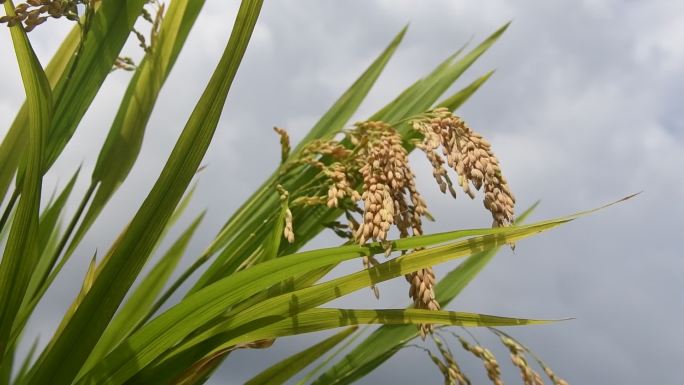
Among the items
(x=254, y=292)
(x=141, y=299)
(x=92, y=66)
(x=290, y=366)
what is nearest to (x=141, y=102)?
(x=92, y=66)

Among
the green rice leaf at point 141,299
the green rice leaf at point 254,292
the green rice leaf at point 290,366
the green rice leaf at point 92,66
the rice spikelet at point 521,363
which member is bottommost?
the rice spikelet at point 521,363

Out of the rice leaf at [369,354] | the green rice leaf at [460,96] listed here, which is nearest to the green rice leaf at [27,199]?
the rice leaf at [369,354]

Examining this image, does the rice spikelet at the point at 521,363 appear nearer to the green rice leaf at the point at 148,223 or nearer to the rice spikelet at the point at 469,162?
the rice spikelet at the point at 469,162

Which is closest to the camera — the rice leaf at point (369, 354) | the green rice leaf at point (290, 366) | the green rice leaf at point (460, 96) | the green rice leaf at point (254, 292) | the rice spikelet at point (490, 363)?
the green rice leaf at point (254, 292)

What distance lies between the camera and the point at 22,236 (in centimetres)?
114

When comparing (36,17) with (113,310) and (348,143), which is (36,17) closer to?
(113,310)

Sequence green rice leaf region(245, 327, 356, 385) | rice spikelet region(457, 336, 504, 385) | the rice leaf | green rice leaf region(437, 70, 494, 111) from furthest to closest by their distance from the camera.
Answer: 1. green rice leaf region(437, 70, 494, 111)
2. the rice leaf
3. green rice leaf region(245, 327, 356, 385)
4. rice spikelet region(457, 336, 504, 385)

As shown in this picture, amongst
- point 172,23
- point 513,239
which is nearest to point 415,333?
point 513,239

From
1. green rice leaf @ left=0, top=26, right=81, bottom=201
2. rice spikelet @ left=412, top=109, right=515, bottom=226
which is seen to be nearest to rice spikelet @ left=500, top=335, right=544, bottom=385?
rice spikelet @ left=412, top=109, right=515, bottom=226

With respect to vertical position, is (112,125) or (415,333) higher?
(112,125)

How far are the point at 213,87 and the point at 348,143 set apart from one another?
0.78 m

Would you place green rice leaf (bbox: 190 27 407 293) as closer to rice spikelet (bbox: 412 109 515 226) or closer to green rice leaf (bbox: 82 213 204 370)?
green rice leaf (bbox: 82 213 204 370)

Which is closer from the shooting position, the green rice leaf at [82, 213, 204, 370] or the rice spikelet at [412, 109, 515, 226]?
the rice spikelet at [412, 109, 515, 226]

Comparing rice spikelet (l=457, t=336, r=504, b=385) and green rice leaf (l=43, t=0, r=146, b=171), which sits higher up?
green rice leaf (l=43, t=0, r=146, b=171)
